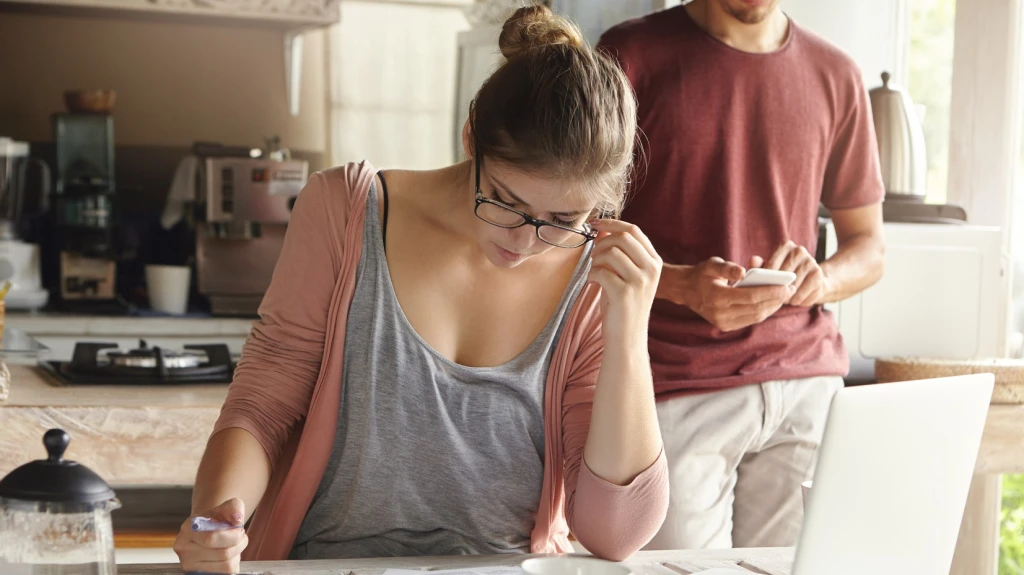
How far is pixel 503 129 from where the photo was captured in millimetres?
1277

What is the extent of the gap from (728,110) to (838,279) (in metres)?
0.39

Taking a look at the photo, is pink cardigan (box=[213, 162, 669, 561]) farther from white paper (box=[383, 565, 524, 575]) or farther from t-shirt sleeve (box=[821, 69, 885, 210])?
t-shirt sleeve (box=[821, 69, 885, 210])

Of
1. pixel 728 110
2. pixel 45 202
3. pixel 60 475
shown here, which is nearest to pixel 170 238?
pixel 45 202

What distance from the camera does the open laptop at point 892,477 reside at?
1.01 m

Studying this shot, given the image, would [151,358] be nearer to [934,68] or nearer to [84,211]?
[84,211]

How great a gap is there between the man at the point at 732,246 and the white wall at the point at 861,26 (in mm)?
729

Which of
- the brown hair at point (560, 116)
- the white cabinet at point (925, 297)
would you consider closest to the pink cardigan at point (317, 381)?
the brown hair at point (560, 116)

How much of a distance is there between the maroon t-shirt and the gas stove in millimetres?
980

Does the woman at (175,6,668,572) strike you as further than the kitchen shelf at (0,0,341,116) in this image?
No

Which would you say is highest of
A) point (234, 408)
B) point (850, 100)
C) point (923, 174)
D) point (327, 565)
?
point (850, 100)

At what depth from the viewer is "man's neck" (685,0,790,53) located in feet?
6.88

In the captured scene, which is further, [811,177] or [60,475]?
[811,177]

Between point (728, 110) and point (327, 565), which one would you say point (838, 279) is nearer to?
point (728, 110)

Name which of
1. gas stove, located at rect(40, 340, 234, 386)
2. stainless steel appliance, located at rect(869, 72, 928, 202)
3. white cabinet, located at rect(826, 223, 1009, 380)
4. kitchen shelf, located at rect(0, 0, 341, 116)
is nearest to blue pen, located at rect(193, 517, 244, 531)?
gas stove, located at rect(40, 340, 234, 386)
